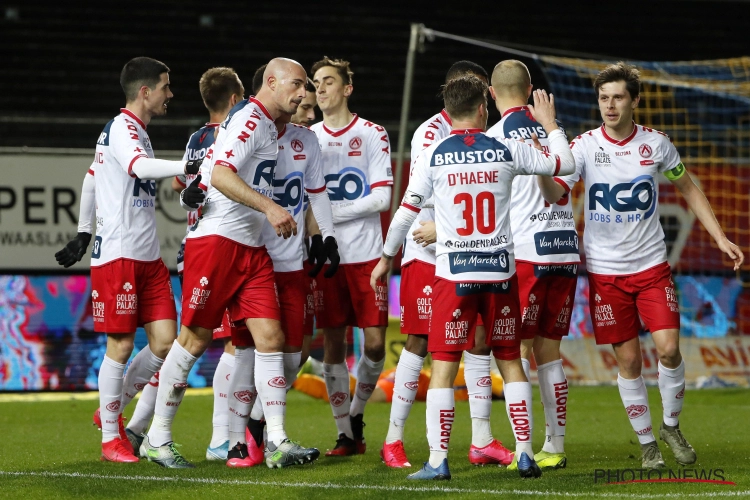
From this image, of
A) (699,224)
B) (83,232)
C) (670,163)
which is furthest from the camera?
(699,224)

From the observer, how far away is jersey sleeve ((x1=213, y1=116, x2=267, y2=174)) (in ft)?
19.0

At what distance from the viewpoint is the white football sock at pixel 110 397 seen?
6398 mm

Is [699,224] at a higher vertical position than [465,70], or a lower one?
lower

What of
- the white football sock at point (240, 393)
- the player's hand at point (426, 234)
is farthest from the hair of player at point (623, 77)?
the white football sock at point (240, 393)

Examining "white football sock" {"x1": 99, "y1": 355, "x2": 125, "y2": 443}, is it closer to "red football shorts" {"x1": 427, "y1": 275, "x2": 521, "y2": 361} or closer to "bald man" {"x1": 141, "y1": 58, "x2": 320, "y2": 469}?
"bald man" {"x1": 141, "y1": 58, "x2": 320, "y2": 469}

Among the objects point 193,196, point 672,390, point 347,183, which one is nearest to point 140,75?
point 193,196

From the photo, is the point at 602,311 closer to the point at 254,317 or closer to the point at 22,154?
the point at 254,317

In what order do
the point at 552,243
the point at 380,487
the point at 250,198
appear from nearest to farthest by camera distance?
1. the point at 380,487
2. the point at 250,198
3. the point at 552,243

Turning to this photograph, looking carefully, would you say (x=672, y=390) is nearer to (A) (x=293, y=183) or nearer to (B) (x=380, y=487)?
(B) (x=380, y=487)

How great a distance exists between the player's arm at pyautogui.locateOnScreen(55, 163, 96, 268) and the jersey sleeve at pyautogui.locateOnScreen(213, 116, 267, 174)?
125 cm

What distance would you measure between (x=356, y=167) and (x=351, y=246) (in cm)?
52

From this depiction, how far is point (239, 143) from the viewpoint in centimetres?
581

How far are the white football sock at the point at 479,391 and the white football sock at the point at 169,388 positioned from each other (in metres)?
1.56

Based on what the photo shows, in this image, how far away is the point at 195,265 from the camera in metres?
6.01
